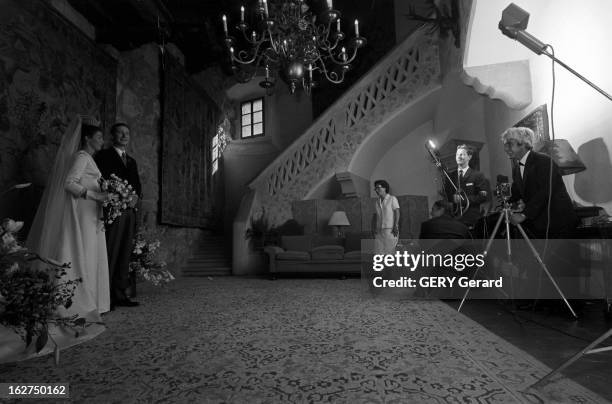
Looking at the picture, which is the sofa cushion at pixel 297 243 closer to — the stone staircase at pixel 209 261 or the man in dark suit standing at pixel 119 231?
the stone staircase at pixel 209 261

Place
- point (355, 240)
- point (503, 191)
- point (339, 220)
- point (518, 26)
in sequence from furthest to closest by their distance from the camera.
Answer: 1. point (339, 220)
2. point (355, 240)
3. point (503, 191)
4. point (518, 26)

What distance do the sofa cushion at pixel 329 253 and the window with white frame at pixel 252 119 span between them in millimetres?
6259

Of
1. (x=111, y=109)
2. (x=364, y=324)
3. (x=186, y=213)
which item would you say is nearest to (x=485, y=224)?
(x=364, y=324)

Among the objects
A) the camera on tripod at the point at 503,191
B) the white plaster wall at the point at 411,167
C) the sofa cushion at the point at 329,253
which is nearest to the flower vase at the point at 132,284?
the sofa cushion at the point at 329,253

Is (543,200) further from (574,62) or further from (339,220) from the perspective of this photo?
(339,220)

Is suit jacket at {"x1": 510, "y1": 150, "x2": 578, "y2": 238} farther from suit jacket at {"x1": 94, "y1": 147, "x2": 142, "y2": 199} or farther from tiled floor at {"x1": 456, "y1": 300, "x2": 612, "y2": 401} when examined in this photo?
suit jacket at {"x1": 94, "y1": 147, "x2": 142, "y2": 199}

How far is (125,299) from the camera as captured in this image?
413 centimetres

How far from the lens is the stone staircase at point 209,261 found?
318 inches

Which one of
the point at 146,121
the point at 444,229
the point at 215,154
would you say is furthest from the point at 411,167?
the point at 146,121

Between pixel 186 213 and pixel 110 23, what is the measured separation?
4.40 m

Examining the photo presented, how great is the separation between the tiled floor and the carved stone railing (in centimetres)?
520

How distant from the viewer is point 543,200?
3090 mm

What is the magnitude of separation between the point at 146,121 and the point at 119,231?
12.0 ft

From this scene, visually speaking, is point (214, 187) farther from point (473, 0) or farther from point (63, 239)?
point (473, 0)
